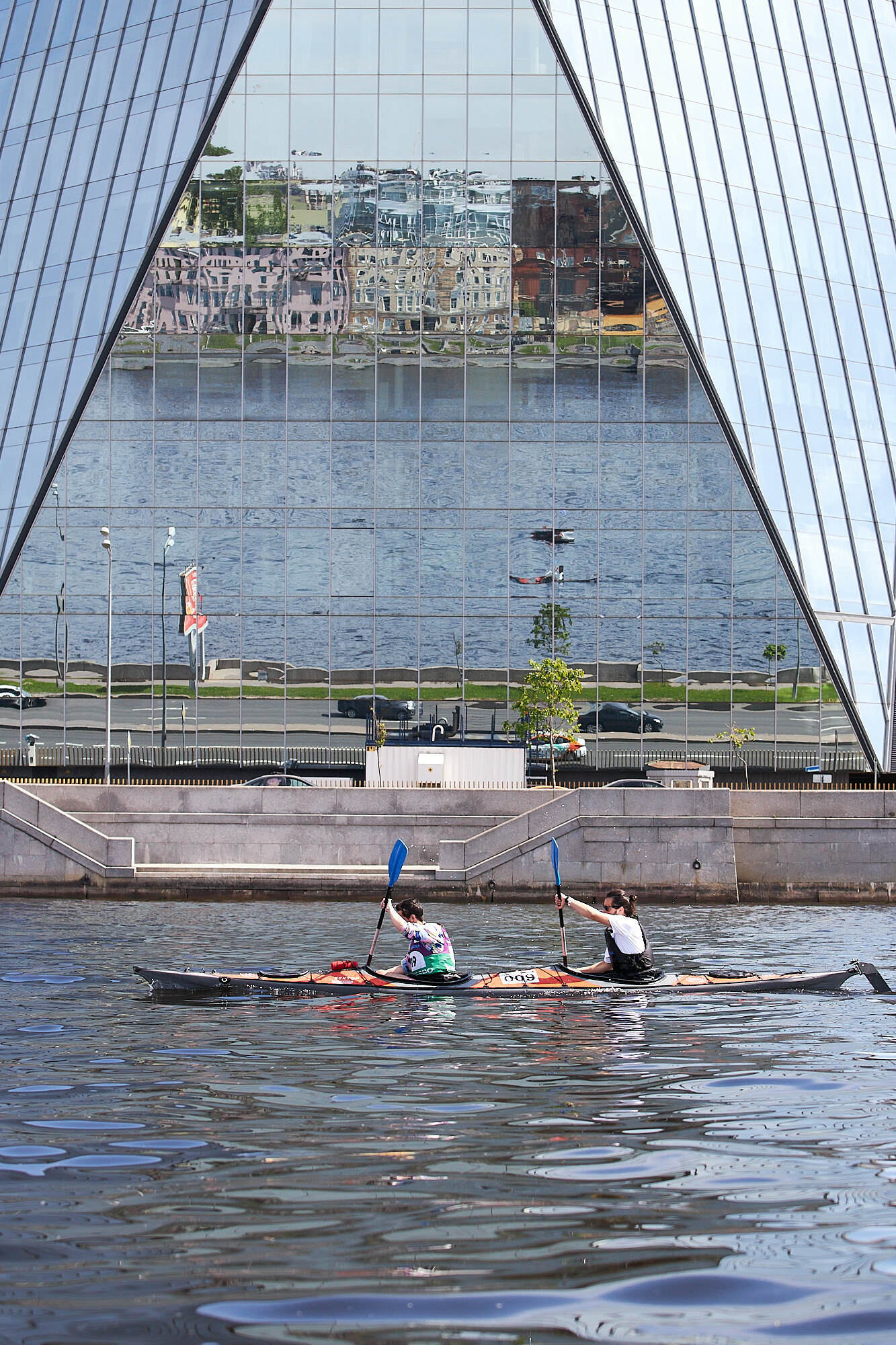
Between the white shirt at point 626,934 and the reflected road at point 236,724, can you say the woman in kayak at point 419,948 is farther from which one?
the reflected road at point 236,724

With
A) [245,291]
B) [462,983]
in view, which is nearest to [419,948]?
[462,983]

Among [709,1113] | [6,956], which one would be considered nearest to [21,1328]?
[709,1113]

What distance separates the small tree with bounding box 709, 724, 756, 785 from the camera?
174ft

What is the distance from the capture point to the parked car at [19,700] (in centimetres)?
5497

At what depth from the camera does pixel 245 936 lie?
2841cm

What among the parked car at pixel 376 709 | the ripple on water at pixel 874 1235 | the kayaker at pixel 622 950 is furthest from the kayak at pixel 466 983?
the parked car at pixel 376 709

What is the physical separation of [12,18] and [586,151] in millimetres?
25227

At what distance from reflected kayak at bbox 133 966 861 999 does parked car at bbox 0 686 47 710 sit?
35.7 metres

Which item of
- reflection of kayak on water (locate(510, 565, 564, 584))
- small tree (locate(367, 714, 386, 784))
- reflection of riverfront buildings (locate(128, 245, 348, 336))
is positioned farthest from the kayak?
reflection of riverfront buildings (locate(128, 245, 348, 336))

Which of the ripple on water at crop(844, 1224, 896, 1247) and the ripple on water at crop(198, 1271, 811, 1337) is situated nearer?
the ripple on water at crop(198, 1271, 811, 1337)

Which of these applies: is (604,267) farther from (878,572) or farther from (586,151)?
(878,572)

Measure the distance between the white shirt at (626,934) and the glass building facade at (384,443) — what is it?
33.5 metres

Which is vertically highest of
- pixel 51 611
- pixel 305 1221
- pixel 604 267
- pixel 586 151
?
pixel 586 151

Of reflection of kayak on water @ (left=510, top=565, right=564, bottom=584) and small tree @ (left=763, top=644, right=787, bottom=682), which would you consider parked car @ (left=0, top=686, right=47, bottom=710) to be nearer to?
reflection of kayak on water @ (left=510, top=565, right=564, bottom=584)
